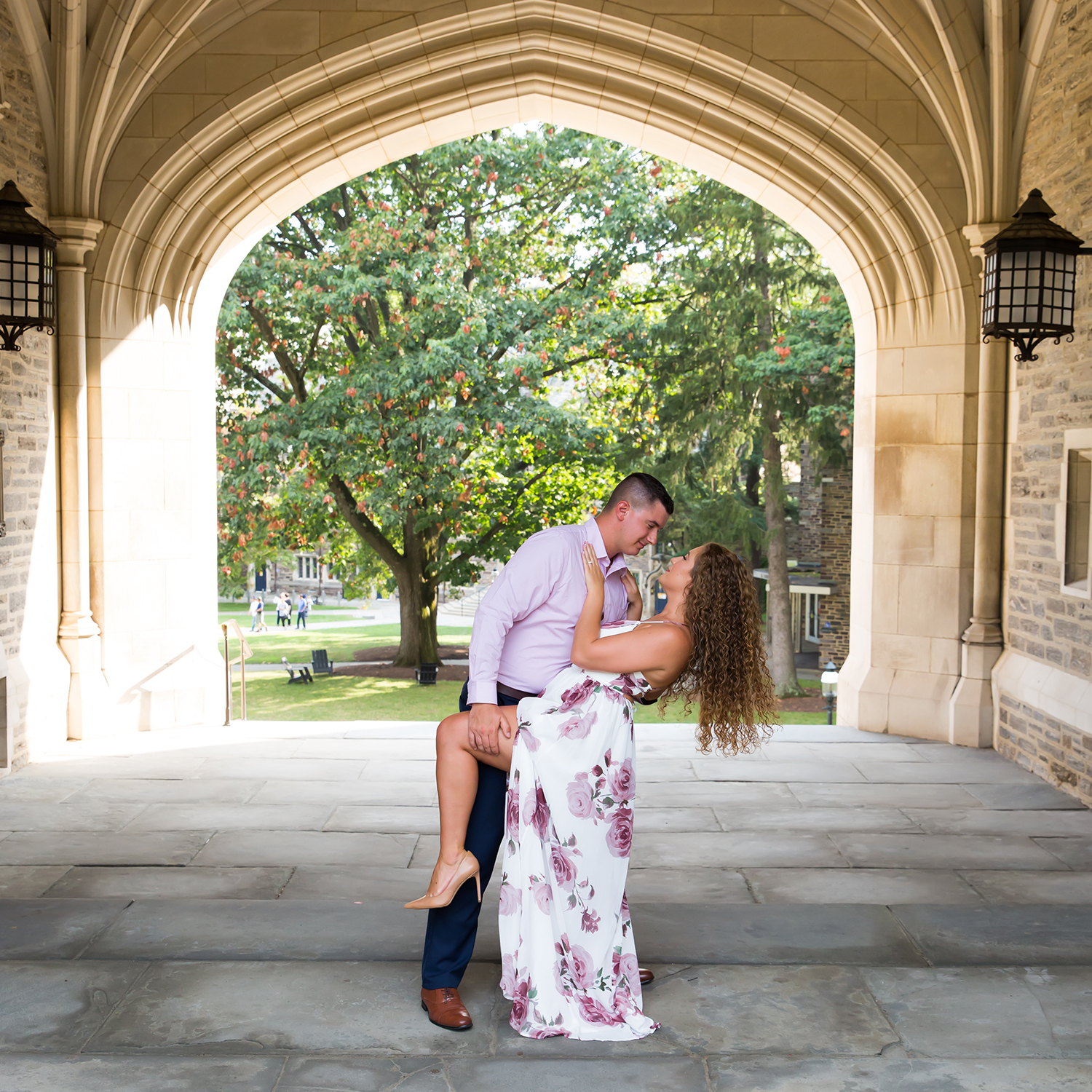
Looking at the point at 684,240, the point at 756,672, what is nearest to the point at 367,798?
the point at 756,672

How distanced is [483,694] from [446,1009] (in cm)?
79

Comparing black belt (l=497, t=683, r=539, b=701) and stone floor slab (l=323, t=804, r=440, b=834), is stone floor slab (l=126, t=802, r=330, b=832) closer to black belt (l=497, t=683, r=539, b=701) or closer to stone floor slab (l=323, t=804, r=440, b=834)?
stone floor slab (l=323, t=804, r=440, b=834)

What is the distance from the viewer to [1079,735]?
532cm

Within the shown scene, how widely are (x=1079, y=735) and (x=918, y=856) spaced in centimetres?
137

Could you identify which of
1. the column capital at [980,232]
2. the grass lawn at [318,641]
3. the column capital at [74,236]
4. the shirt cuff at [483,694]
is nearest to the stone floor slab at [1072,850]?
the shirt cuff at [483,694]

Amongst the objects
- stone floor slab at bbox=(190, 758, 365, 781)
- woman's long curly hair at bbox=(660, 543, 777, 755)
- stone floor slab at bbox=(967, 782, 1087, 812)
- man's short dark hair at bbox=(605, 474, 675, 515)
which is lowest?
stone floor slab at bbox=(967, 782, 1087, 812)

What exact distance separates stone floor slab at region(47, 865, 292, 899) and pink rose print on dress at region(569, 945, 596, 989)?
1.43 metres

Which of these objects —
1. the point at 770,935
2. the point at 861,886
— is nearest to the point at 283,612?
the point at 861,886

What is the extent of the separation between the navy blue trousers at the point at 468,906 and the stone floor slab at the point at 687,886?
1.00m

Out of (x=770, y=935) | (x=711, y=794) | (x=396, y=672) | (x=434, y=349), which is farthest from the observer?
(x=396, y=672)

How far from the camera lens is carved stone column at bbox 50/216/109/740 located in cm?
645

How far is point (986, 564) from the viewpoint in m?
6.58

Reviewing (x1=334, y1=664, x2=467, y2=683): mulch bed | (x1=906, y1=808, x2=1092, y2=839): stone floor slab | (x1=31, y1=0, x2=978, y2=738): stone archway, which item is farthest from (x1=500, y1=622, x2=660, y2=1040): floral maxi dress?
(x1=334, y1=664, x2=467, y2=683): mulch bed

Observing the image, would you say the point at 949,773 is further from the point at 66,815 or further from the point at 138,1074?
the point at 138,1074
